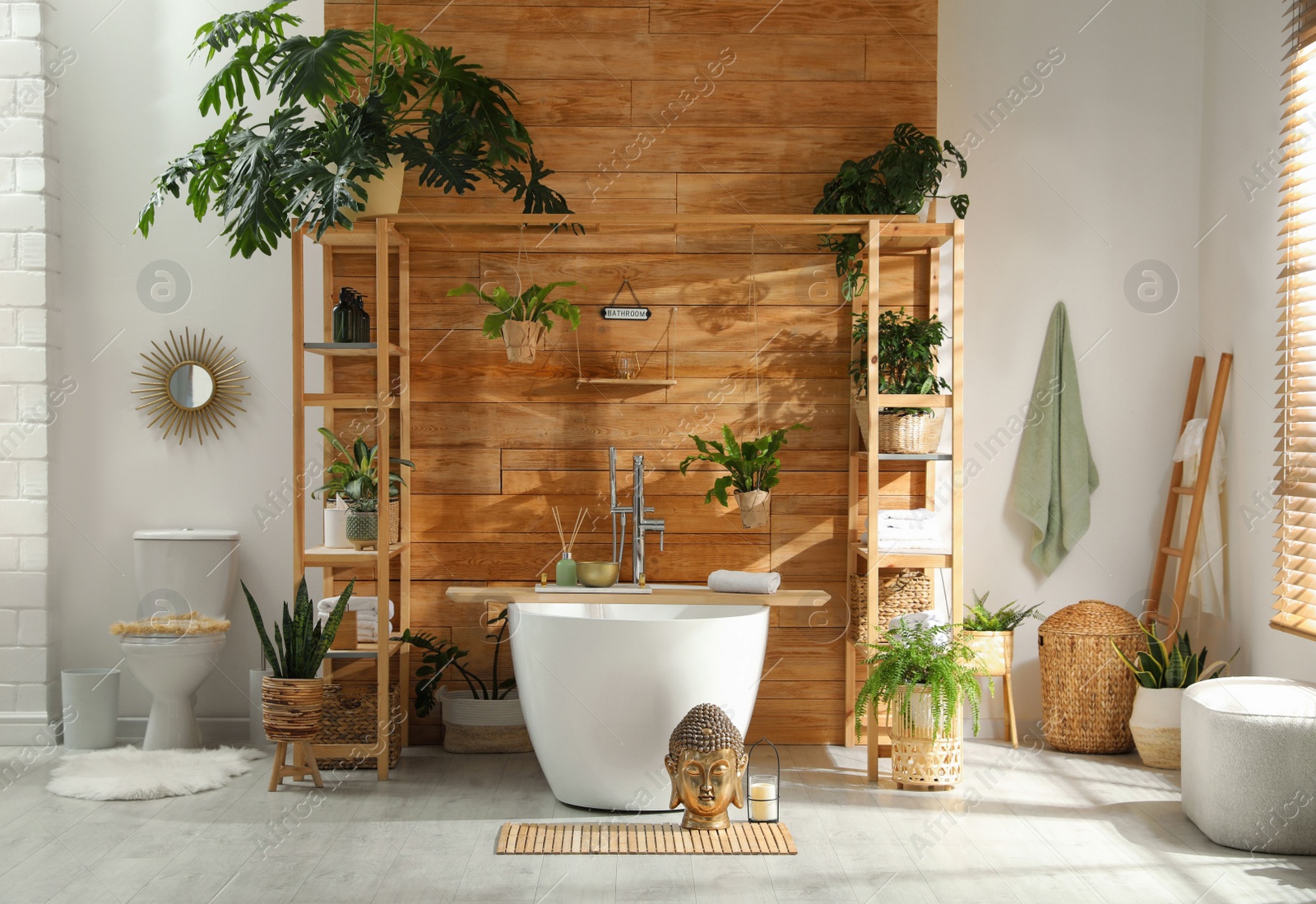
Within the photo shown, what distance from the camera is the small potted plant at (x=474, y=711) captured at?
394 centimetres

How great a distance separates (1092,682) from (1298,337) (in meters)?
1.41

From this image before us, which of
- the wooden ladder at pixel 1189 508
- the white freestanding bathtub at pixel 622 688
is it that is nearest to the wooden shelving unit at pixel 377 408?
the white freestanding bathtub at pixel 622 688

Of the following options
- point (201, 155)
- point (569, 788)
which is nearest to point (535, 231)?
point (201, 155)

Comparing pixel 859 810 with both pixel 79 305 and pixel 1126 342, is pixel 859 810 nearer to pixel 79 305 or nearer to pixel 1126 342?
pixel 1126 342

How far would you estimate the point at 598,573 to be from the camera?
3801 mm

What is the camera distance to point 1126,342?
14.1ft

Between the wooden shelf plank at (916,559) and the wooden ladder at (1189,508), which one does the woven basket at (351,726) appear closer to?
the wooden shelf plank at (916,559)

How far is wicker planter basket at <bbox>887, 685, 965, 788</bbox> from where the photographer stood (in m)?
3.47

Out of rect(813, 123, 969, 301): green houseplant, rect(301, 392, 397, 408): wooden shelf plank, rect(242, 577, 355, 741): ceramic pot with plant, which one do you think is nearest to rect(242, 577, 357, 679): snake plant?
rect(242, 577, 355, 741): ceramic pot with plant

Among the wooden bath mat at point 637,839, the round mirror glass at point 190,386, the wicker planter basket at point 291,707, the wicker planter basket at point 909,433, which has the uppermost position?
the round mirror glass at point 190,386

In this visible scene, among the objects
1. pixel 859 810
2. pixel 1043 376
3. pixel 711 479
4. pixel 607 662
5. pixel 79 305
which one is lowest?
pixel 859 810

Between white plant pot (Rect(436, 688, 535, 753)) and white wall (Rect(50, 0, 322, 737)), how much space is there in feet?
3.05

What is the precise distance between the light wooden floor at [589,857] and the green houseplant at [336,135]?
71.8 inches

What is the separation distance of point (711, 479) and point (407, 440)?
1.18 m
